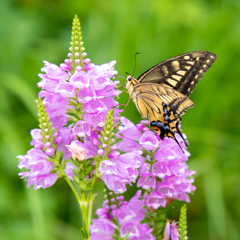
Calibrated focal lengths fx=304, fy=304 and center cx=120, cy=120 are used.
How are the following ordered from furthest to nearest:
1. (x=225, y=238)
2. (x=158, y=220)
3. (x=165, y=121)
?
1. (x=225, y=238)
2. (x=165, y=121)
3. (x=158, y=220)

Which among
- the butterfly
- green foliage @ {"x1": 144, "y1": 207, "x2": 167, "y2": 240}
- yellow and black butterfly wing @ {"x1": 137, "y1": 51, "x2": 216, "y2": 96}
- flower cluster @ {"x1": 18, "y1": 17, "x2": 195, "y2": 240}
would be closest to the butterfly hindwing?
the butterfly

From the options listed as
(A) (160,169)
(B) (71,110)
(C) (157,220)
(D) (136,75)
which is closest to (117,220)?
(C) (157,220)

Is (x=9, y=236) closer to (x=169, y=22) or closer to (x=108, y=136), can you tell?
(x=108, y=136)

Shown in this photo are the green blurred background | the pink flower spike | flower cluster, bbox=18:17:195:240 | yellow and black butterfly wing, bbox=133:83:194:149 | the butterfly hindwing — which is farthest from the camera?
the green blurred background

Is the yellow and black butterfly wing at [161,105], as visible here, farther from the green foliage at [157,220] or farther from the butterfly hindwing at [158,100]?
the green foliage at [157,220]

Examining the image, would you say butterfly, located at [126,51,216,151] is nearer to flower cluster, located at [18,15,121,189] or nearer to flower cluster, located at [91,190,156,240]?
flower cluster, located at [18,15,121,189]

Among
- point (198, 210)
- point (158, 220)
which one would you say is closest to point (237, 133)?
point (198, 210)
